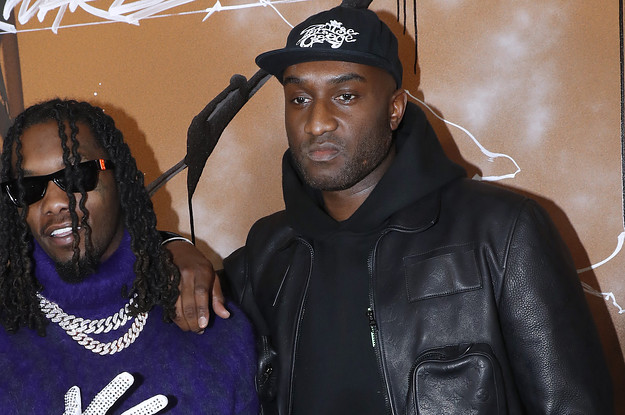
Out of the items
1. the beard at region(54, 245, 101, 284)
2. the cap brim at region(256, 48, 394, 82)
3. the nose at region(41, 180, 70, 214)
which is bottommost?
the beard at region(54, 245, 101, 284)

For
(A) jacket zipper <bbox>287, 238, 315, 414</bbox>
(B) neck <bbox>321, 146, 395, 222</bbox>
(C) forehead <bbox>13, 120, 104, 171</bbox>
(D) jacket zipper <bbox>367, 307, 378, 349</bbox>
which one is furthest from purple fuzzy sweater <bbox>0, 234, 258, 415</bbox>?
(B) neck <bbox>321, 146, 395, 222</bbox>

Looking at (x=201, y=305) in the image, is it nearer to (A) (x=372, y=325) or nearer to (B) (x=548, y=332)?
(A) (x=372, y=325)

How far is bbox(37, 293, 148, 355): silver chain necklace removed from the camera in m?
1.86

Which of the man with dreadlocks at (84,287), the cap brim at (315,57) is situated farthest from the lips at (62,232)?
the cap brim at (315,57)

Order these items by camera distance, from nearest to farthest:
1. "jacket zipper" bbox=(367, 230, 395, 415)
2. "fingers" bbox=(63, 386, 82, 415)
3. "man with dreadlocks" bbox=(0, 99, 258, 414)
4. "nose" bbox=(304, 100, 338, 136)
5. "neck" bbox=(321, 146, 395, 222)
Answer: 1. "fingers" bbox=(63, 386, 82, 415)
2. "man with dreadlocks" bbox=(0, 99, 258, 414)
3. "jacket zipper" bbox=(367, 230, 395, 415)
4. "nose" bbox=(304, 100, 338, 136)
5. "neck" bbox=(321, 146, 395, 222)

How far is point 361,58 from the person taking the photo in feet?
6.77

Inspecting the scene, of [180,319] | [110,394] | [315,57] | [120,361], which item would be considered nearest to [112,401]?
[110,394]

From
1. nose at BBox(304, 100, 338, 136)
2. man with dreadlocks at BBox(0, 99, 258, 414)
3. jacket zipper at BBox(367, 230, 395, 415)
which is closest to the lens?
man with dreadlocks at BBox(0, 99, 258, 414)

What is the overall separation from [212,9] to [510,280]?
170cm

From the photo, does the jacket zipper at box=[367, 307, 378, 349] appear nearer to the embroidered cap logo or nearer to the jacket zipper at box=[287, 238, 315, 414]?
the jacket zipper at box=[287, 238, 315, 414]

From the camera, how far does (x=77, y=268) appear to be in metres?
1.85

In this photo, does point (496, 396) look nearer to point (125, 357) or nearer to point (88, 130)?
point (125, 357)

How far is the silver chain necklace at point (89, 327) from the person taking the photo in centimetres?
186

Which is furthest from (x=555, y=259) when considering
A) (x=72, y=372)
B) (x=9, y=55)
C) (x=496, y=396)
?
(x=9, y=55)
